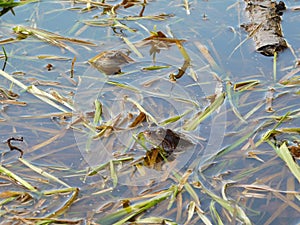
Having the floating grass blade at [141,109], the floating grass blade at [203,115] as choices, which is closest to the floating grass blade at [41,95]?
the floating grass blade at [141,109]

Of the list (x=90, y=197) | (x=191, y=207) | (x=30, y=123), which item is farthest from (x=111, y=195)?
(x=30, y=123)

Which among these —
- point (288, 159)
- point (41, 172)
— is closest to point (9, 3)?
point (41, 172)

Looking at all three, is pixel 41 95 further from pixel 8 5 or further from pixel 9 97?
pixel 8 5

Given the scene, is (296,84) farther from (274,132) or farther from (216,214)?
(216,214)

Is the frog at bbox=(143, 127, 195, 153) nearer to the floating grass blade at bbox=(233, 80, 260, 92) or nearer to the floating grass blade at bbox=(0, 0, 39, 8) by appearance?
the floating grass blade at bbox=(233, 80, 260, 92)

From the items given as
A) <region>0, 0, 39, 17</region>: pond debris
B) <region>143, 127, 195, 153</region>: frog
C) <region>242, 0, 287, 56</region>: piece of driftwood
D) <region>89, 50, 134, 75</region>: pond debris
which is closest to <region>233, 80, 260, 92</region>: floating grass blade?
<region>242, 0, 287, 56</region>: piece of driftwood

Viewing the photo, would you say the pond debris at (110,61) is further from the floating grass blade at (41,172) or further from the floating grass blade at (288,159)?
the floating grass blade at (288,159)

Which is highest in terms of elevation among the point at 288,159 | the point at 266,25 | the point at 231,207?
the point at 266,25
